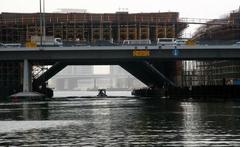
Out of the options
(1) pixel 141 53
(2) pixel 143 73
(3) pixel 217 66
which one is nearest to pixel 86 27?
(2) pixel 143 73

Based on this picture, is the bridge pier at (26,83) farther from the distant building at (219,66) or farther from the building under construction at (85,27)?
the distant building at (219,66)

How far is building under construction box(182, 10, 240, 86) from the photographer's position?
4882 inches

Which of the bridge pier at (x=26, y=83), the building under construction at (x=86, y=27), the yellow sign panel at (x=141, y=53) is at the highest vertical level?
the building under construction at (x=86, y=27)

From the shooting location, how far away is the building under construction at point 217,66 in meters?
124

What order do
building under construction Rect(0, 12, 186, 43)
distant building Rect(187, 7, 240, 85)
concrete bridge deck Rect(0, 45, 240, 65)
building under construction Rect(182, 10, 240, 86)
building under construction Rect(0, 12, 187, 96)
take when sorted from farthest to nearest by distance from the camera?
building under construction Rect(0, 12, 186, 43) < building under construction Rect(0, 12, 187, 96) < building under construction Rect(182, 10, 240, 86) < distant building Rect(187, 7, 240, 85) < concrete bridge deck Rect(0, 45, 240, 65)

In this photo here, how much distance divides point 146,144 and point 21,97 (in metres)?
80.8

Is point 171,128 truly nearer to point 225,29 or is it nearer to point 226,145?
point 226,145

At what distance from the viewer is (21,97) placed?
105188 mm

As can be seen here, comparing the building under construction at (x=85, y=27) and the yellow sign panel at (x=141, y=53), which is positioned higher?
the building under construction at (x=85, y=27)

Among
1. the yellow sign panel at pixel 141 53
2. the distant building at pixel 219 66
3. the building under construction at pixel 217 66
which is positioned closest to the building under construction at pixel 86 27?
the building under construction at pixel 217 66

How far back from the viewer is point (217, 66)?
131625 millimetres

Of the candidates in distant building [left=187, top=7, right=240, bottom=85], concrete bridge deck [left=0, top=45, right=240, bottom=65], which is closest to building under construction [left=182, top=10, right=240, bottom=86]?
distant building [left=187, top=7, right=240, bottom=85]

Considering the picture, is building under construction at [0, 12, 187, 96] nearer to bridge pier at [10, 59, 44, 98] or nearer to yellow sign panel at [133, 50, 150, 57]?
bridge pier at [10, 59, 44, 98]

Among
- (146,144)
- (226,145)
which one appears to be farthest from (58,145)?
(226,145)
